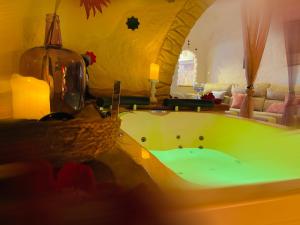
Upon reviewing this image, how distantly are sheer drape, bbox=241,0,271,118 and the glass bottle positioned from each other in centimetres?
224

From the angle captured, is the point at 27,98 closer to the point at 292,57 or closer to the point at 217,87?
the point at 292,57

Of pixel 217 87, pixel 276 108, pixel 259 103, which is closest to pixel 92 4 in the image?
pixel 276 108

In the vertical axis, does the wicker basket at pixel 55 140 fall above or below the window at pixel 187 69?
below

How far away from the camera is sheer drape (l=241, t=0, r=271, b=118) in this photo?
9.01 ft

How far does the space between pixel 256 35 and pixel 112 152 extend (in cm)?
275

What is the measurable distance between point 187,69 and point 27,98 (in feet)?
19.3

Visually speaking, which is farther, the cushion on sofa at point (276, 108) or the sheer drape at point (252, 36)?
the cushion on sofa at point (276, 108)

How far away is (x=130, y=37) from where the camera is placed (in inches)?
92.4

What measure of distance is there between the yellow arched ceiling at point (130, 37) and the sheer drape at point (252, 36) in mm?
547

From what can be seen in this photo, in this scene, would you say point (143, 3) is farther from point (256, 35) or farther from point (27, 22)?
point (256, 35)

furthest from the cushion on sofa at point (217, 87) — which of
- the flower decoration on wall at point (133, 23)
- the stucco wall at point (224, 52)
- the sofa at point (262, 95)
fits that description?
the flower decoration on wall at point (133, 23)

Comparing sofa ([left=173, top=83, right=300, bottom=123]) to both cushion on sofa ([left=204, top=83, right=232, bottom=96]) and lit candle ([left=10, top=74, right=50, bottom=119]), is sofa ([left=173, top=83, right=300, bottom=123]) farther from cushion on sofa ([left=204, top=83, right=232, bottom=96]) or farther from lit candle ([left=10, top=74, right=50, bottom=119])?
lit candle ([left=10, top=74, right=50, bottom=119])

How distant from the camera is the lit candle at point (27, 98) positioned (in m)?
0.68

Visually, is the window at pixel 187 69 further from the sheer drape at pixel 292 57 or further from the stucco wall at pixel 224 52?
the sheer drape at pixel 292 57
